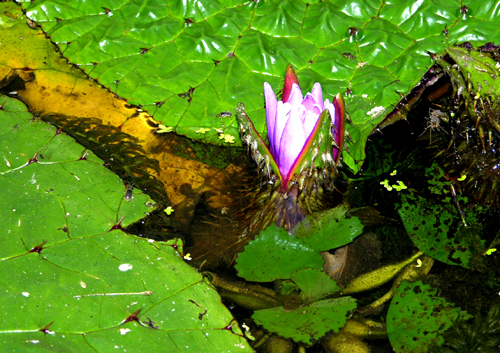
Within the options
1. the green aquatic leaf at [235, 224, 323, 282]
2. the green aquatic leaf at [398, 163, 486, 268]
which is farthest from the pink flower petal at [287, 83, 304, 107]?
the green aquatic leaf at [398, 163, 486, 268]

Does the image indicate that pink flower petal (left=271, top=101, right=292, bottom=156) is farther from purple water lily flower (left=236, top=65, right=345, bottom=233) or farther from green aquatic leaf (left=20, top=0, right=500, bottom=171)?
green aquatic leaf (left=20, top=0, right=500, bottom=171)

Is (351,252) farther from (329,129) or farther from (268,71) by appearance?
(268,71)

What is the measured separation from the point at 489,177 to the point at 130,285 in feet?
6.04

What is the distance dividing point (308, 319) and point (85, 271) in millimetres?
968

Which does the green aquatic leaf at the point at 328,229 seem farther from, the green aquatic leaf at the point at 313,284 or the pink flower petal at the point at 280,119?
the pink flower petal at the point at 280,119

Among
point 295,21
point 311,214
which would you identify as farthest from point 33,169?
point 295,21

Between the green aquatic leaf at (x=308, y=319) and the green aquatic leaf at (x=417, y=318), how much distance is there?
0.20 meters

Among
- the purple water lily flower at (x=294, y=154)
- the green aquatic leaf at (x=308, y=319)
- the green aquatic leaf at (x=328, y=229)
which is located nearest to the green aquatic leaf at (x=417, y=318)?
the green aquatic leaf at (x=308, y=319)

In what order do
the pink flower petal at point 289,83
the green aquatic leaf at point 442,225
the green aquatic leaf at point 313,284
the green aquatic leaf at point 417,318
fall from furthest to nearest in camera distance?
the pink flower petal at point 289,83, the green aquatic leaf at point 442,225, the green aquatic leaf at point 313,284, the green aquatic leaf at point 417,318

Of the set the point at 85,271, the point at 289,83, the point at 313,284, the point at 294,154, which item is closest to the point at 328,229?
the point at 313,284

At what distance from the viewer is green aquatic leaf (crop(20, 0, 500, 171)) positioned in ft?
8.48

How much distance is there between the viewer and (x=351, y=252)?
210 centimetres

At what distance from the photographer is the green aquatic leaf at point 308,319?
1.73 m

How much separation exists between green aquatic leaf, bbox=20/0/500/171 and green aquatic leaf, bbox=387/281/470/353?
1015 millimetres
